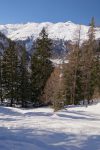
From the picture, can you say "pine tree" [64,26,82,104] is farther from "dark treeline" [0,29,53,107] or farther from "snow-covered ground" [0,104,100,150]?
"snow-covered ground" [0,104,100,150]

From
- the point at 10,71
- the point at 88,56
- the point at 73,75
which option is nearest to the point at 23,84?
the point at 10,71

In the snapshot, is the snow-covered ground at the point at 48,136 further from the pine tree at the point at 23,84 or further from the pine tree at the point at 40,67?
the pine tree at the point at 23,84

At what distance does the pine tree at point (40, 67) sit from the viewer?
5600 cm

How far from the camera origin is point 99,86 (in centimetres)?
5619

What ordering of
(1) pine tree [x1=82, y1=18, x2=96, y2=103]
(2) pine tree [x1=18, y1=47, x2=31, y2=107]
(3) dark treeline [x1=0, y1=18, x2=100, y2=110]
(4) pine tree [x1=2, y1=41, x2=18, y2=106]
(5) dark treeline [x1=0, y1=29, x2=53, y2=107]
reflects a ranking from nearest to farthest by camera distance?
(1) pine tree [x1=82, y1=18, x2=96, y2=103], (3) dark treeline [x1=0, y1=18, x2=100, y2=110], (4) pine tree [x1=2, y1=41, x2=18, y2=106], (5) dark treeline [x1=0, y1=29, x2=53, y2=107], (2) pine tree [x1=18, y1=47, x2=31, y2=107]

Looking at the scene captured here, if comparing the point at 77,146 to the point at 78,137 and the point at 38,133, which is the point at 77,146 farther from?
the point at 38,133

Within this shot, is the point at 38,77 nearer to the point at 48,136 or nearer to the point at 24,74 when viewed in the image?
the point at 24,74

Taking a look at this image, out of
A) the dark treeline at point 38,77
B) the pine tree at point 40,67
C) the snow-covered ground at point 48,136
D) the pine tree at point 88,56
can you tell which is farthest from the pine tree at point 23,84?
the snow-covered ground at point 48,136

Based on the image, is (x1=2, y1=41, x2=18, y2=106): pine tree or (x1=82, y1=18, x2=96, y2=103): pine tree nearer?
(x1=82, y1=18, x2=96, y2=103): pine tree

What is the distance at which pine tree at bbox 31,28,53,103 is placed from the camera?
56000mm

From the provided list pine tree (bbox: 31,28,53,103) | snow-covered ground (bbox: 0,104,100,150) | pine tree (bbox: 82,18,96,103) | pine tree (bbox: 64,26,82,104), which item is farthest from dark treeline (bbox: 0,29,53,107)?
snow-covered ground (bbox: 0,104,100,150)

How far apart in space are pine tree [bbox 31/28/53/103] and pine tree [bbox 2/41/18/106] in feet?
→ 11.0

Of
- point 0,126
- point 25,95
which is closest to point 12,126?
point 0,126

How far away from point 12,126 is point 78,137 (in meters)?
3.43
